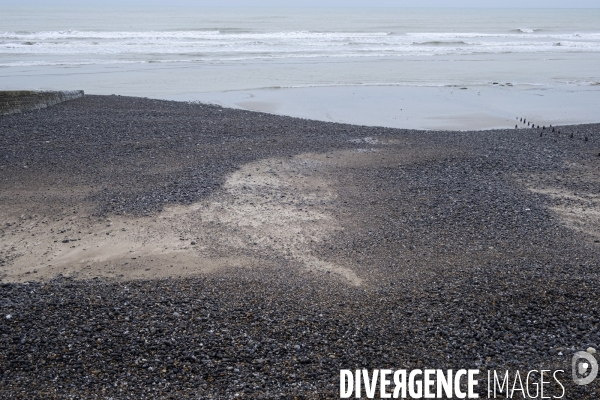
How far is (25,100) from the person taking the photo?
12477mm

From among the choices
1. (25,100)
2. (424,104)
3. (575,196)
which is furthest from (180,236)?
(424,104)

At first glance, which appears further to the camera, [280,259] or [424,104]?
[424,104]

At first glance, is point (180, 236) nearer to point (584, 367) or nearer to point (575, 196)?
point (584, 367)

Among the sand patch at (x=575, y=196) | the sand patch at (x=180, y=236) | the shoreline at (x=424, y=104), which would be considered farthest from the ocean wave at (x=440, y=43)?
the sand patch at (x=180, y=236)

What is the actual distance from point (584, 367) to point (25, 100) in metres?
12.7

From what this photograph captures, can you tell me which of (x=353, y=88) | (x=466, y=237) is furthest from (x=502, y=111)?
(x=466, y=237)

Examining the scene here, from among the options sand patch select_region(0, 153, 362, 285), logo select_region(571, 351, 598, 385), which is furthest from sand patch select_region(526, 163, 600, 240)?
sand patch select_region(0, 153, 362, 285)

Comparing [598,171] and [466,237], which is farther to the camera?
[598,171]

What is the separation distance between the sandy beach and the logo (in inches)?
2.5

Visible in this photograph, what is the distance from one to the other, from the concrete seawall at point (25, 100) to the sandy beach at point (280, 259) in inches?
79.2

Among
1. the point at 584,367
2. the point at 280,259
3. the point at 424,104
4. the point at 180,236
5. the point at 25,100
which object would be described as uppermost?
the point at 424,104

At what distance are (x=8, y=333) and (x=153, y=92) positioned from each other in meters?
13.4

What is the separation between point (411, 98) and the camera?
53.6 feet

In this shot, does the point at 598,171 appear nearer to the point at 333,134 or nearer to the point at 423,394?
the point at 333,134
